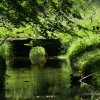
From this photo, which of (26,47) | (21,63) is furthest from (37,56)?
(26,47)

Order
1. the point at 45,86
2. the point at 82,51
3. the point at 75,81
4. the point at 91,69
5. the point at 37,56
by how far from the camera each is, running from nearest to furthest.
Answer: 1. the point at 45,86
2. the point at 91,69
3. the point at 75,81
4. the point at 82,51
5. the point at 37,56

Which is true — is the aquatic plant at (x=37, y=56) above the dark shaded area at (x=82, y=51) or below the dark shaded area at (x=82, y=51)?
above

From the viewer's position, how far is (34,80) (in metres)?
23.7

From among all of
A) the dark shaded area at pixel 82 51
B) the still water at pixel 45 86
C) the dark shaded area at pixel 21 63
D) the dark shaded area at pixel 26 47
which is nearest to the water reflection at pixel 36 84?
the still water at pixel 45 86

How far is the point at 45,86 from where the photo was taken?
21.1 metres

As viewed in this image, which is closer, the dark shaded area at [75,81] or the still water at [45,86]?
the still water at [45,86]

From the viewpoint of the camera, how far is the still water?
58.0 feet

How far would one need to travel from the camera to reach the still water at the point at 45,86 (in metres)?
17.7

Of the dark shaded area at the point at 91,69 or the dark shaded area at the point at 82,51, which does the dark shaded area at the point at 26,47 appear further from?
the dark shaded area at the point at 91,69

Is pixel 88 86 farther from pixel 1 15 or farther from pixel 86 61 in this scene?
pixel 1 15

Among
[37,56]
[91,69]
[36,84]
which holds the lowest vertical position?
[36,84]

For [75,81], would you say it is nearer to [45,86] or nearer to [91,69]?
[91,69]

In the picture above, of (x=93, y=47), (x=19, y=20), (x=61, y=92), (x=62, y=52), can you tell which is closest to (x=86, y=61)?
(x=93, y=47)

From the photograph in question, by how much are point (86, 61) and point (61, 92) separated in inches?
151
